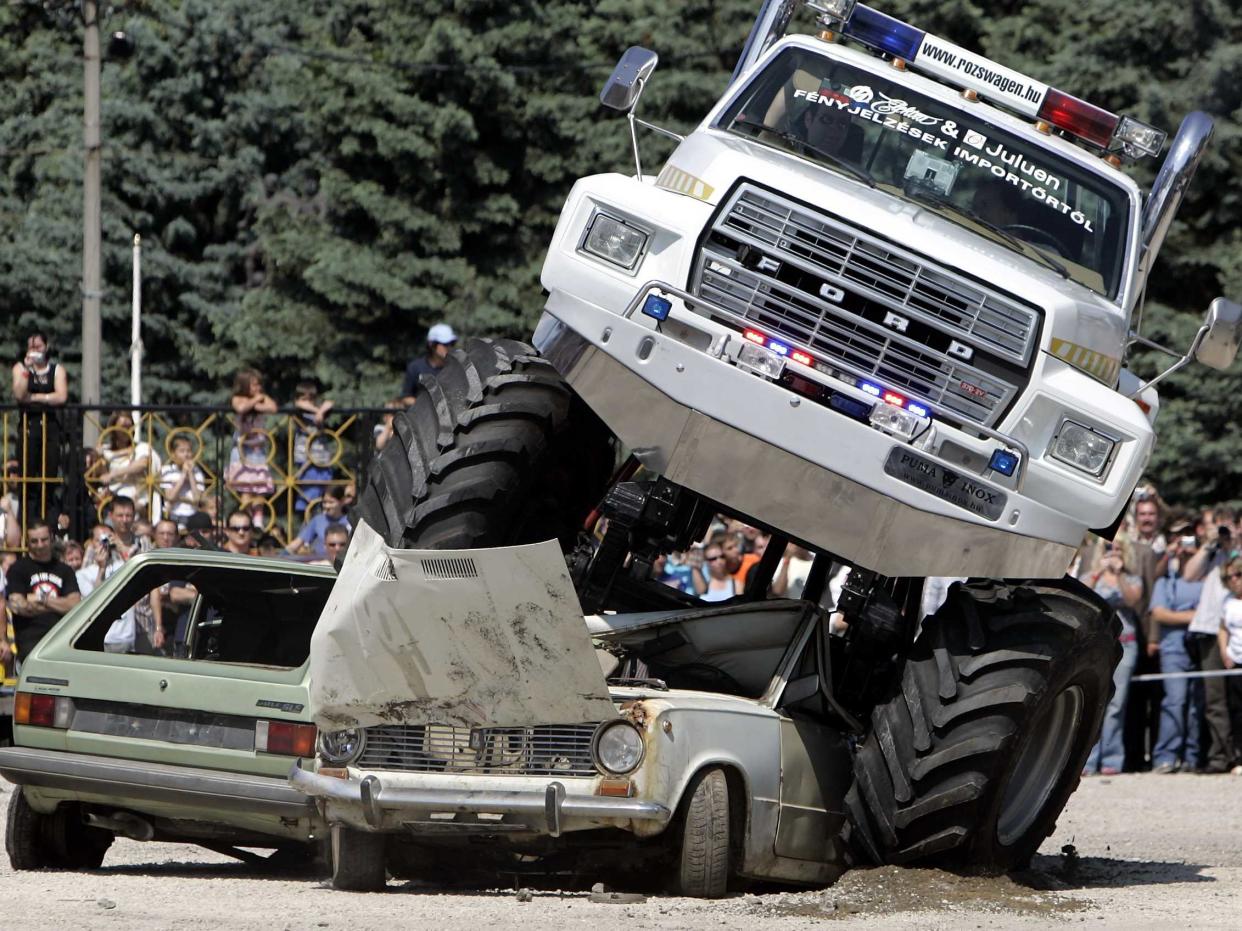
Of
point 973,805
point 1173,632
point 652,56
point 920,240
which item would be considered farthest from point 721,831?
point 1173,632

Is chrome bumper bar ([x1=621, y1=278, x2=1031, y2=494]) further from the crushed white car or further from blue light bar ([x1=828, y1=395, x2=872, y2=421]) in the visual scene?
the crushed white car

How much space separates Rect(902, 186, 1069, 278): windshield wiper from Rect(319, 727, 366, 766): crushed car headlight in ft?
11.8

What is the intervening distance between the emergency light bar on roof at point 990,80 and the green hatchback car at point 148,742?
387cm

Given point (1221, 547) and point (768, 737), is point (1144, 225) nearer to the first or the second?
point (768, 737)

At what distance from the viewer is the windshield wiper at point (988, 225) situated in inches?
406

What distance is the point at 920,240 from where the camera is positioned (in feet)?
31.5

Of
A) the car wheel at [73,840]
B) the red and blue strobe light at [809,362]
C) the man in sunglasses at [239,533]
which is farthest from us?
the man in sunglasses at [239,533]

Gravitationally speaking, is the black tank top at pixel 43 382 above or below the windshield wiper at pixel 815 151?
below

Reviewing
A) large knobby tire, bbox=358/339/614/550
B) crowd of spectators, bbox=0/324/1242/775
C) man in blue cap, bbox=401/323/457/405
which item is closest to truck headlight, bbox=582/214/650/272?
large knobby tire, bbox=358/339/614/550

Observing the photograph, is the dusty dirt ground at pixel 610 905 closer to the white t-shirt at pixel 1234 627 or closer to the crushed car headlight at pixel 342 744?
the crushed car headlight at pixel 342 744

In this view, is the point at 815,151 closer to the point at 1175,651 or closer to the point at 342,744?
the point at 342,744

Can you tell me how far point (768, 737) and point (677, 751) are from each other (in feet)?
2.08

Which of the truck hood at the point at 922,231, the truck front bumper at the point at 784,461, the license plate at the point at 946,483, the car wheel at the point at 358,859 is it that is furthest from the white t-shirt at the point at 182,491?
the license plate at the point at 946,483

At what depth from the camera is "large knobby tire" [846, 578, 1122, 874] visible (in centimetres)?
924
